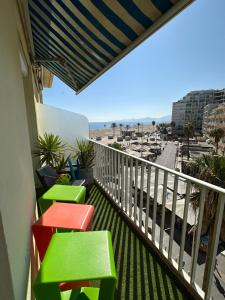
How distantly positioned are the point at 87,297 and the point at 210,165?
8127 mm

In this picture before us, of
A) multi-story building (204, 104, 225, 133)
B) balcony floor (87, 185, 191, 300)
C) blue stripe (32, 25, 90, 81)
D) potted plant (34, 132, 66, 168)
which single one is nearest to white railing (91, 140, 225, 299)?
balcony floor (87, 185, 191, 300)

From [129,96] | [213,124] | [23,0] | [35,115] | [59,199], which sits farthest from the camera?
[129,96]

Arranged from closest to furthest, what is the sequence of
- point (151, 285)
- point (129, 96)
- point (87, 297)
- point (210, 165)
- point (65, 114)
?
point (87, 297)
point (151, 285)
point (65, 114)
point (210, 165)
point (129, 96)

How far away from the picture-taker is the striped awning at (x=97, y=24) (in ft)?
5.57

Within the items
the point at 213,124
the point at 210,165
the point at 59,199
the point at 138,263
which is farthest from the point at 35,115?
the point at 213,124

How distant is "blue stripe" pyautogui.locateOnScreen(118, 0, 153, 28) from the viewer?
1682 mm

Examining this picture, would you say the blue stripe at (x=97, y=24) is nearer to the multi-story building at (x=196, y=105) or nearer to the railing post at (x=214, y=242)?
the railing post at (x=214, y=242)

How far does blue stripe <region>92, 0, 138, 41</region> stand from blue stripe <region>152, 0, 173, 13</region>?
1.49 ft

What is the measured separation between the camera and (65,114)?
6.14m

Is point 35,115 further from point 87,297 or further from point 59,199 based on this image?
point 87,297

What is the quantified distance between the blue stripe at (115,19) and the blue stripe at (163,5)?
45cm

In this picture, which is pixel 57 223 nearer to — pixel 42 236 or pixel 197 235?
pixel 42 236

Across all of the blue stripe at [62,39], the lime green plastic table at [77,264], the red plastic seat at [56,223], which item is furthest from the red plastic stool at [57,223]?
the blue stripe at [62,39]

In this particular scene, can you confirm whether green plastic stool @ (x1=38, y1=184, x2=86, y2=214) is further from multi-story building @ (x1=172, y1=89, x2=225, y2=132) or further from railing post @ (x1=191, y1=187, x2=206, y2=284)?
multi-story building @ (x1=172, y1=89, x2=225, y2=132)
